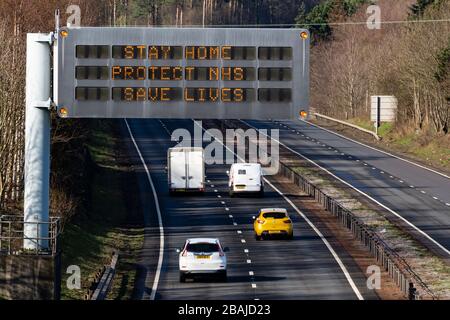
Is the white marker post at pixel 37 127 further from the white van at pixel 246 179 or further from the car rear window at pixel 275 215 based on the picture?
the white van at pixel 246 179

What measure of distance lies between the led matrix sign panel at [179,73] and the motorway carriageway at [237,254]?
6.73m

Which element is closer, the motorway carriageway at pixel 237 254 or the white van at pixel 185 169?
the motorway carriageway at pixel 237 254

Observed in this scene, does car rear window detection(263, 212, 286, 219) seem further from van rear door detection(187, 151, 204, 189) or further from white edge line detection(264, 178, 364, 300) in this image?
van rear door detection(187, 151, 204, 189)

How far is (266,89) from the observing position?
45.1 m

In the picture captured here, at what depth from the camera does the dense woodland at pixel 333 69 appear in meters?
60.3

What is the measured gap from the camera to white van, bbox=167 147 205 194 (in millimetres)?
79125

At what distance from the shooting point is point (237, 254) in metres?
56.8

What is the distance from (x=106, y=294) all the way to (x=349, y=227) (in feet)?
77.2

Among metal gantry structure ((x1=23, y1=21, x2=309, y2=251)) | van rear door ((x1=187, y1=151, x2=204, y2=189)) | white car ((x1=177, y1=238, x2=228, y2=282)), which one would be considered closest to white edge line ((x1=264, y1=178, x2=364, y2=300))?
white car ((x1=177, y1=238, x2=228, y2=282))

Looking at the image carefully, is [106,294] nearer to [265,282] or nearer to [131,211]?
[265,282]

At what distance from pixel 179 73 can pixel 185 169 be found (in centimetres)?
3434

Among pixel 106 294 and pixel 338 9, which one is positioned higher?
pixel 338 9

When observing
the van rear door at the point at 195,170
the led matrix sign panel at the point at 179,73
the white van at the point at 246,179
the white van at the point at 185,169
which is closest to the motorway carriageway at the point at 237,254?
the white van at the point at 246,179

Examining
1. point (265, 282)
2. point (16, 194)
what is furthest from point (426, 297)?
point (16, 194)
